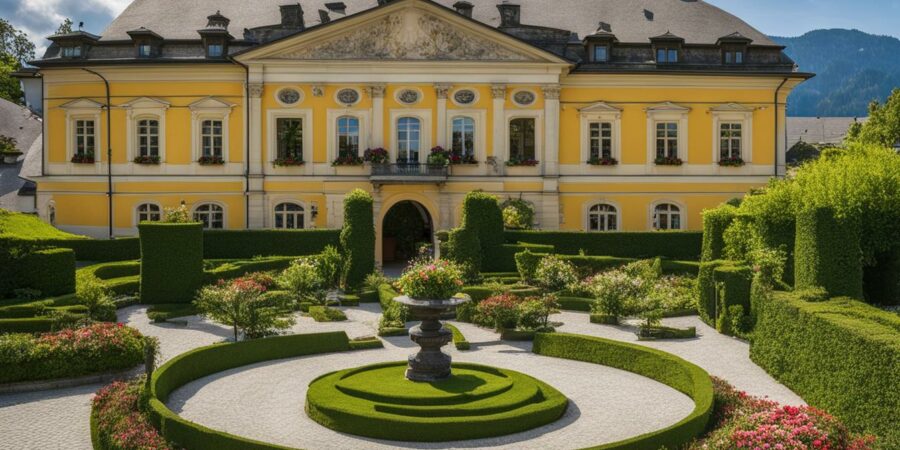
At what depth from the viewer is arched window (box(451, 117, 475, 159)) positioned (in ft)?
131

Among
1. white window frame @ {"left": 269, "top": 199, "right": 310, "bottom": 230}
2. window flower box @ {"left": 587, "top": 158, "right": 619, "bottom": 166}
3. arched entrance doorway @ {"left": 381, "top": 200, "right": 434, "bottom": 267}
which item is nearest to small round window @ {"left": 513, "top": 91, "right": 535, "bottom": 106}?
window flower box @ {"left": 587, "top": 158, "right": 619, "bottom": 166}

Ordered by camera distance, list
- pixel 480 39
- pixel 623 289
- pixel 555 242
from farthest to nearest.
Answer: pixel 480 39, pixel 555 242, pixel 623 289

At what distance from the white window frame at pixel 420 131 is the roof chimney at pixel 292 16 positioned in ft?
20.7

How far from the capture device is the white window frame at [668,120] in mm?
40812

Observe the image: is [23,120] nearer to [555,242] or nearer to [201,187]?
[201,187]

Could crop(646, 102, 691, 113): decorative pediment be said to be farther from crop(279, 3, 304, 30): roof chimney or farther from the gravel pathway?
the gravel pathway

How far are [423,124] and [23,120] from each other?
33.2 metres

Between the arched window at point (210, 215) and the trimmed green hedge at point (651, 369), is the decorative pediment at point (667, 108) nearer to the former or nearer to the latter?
the arched window at point (210, 215)

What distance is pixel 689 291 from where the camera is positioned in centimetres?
2725

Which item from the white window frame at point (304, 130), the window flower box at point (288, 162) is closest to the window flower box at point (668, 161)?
the white window frame at point (304, 130)

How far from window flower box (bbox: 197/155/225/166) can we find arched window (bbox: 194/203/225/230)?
201 centimetres

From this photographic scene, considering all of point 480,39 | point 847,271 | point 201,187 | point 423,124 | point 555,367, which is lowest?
point 555,367

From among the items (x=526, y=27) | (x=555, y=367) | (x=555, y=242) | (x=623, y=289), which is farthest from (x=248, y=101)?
(x=555, y=367)

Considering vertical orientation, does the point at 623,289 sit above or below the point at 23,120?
below
